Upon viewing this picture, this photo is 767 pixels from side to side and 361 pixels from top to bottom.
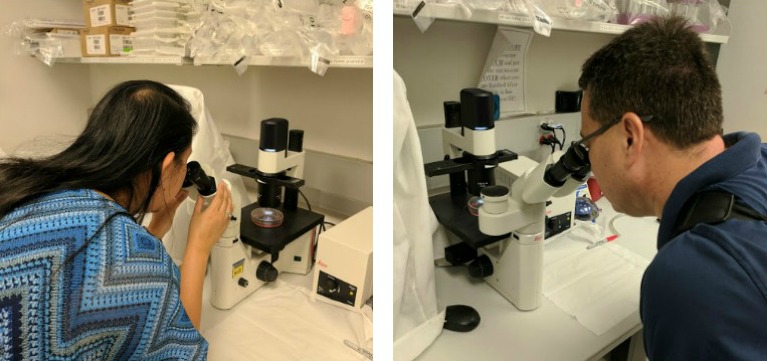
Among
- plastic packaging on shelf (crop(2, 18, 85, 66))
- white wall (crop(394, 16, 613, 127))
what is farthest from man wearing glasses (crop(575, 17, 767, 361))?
plastic packaging on shelf (crop(2, 18, 85, 66))

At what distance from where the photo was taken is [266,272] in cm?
114

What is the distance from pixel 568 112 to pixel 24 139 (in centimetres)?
261

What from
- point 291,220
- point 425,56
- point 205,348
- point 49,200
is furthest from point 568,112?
point 49,200

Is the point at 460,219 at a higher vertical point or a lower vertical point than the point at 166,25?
lower

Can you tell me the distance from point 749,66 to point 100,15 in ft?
7.51

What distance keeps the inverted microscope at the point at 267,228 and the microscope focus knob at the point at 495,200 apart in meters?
0.55

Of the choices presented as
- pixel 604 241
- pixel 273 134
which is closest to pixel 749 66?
pixel 604 241

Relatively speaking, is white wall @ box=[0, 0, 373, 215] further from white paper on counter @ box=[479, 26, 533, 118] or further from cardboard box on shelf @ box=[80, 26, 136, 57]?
white paper on counter @ box=[479, 26, 533, 118]

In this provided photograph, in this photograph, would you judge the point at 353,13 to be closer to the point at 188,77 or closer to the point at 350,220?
the point at 350,220

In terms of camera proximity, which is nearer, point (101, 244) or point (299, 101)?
point (101, 244)

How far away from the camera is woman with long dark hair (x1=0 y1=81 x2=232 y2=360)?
0.62 meters

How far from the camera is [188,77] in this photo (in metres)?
1.93

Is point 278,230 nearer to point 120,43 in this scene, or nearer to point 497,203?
point 497,203

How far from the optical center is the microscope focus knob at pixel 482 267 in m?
1.05
